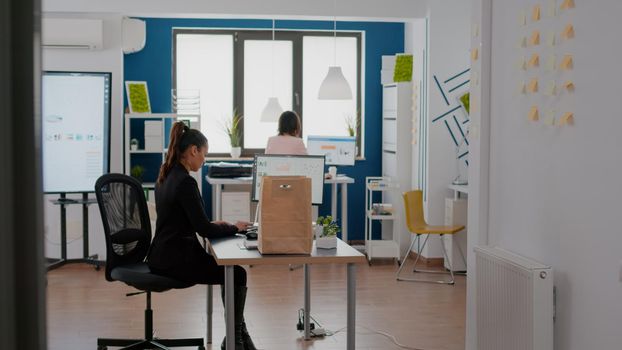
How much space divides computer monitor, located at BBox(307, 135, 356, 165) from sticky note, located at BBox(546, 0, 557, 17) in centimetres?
464

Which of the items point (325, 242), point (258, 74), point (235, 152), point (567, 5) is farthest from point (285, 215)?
point (258, 74)

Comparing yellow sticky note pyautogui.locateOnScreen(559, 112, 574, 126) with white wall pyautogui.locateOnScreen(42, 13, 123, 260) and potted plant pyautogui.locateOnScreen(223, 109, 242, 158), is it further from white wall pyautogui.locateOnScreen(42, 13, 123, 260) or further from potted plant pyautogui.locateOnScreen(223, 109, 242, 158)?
potted plant pyautogui.locateOnScreen(223, 109, 242, 158)

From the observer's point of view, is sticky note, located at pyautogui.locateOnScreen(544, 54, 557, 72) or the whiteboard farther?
the whiteboard

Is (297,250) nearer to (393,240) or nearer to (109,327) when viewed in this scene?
(109,327)

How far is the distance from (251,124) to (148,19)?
158 cm

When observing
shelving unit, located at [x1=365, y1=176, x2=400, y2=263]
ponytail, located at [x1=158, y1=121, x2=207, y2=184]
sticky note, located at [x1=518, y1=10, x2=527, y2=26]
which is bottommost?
shelving unit, located at [x1=365, y1=176, x2=400, y2=263]

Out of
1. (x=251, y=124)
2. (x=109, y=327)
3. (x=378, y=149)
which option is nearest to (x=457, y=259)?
(x=378, y=149)

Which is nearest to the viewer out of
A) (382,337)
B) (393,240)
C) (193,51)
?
(382,337)

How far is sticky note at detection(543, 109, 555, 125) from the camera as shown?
10.6 feet

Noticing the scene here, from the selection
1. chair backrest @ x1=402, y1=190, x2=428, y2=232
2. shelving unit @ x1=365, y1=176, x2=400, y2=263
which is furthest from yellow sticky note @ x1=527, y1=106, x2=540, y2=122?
shelving unit @ x1=365, y1=176, x2=400, y2=263

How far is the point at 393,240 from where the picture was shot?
775 cm

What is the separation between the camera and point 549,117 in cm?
326

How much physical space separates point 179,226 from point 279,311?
5.57 feet

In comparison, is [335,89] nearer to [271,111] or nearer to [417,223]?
[271,111]
